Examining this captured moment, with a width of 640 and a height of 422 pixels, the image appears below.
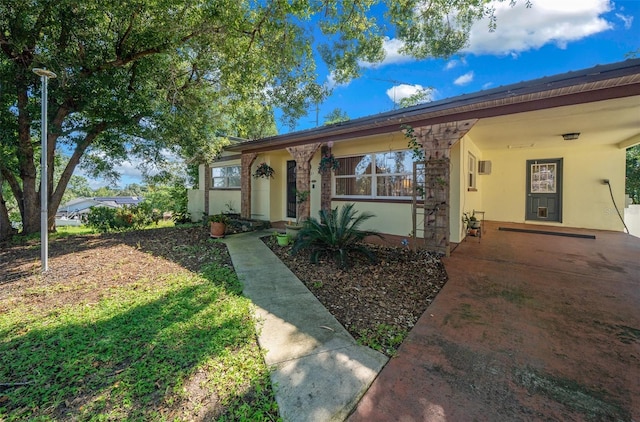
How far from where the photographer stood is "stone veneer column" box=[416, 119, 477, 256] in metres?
5.17

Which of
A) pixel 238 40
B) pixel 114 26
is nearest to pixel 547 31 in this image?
pixel 238 40

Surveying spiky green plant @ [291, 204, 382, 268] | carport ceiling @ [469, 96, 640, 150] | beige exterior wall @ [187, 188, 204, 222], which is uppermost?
carport ceiling @ [469, 96, 640, 150]

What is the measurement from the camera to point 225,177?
1127cm

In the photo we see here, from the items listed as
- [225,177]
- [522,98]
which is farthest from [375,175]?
[225,177]

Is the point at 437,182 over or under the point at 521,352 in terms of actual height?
over

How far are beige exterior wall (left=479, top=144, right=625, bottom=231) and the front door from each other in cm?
13

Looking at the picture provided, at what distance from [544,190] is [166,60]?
1233 cm

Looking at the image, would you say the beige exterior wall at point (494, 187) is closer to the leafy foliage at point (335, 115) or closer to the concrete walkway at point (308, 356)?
the concrete walkway at point (308, 356)

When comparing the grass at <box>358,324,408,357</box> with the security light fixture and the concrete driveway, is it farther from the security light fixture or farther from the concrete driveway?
the security light fixture

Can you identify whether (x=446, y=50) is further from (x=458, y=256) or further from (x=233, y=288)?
(x=233, y=288)

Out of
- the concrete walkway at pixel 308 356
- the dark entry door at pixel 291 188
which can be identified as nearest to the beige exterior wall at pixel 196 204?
the dark entry door at pixel 291 188

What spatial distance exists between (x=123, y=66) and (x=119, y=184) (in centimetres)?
476

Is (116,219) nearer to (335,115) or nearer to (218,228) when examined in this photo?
(218,228)

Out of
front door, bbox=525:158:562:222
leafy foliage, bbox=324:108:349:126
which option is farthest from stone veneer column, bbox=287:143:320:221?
leafy foliage, bbox=324:108:349:126
